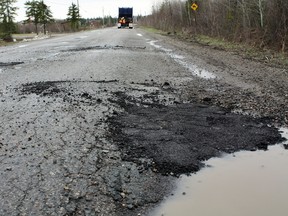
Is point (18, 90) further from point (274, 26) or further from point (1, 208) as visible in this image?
point (274, 26)

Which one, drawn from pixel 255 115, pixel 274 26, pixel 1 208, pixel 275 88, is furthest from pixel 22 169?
pixel 274 26

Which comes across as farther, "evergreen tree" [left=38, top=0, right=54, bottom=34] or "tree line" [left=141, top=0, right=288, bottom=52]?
"evergreen tree" [left=38, top=0, right=54, bottom=34]

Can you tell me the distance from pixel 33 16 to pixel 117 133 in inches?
2235

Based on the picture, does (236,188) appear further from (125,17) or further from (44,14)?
(44,14)

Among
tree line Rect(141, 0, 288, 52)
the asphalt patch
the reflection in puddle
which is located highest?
tree line Rect(141, 0, 288, 52)

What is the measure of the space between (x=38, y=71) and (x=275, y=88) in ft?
16.1

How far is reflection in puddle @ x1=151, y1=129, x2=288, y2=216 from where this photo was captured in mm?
2316

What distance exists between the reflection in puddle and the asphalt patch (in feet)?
0.48

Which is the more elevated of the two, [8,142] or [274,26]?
[274,26]

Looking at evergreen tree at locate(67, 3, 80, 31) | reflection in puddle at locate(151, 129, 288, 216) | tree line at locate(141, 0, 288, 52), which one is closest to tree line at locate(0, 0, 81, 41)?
evergreen tree at locate(67, 3, 80, 31)

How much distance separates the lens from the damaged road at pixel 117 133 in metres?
2.36

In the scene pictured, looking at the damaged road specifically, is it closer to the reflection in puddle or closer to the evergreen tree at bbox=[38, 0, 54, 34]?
the reflection in puddle

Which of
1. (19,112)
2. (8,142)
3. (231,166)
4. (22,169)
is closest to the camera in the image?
(22,169)

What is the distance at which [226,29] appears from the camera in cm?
1880
